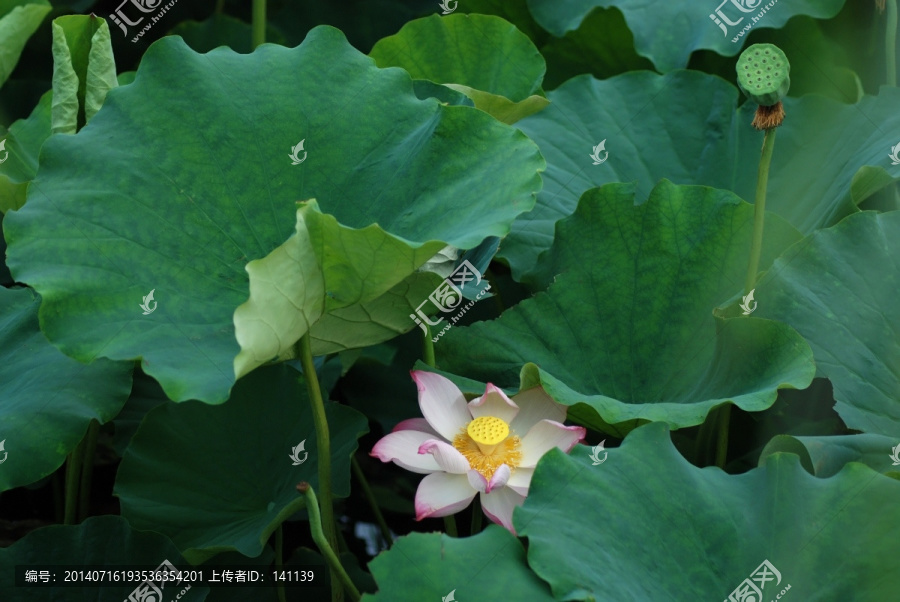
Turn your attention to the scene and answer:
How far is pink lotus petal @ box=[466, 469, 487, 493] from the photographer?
3.57ft

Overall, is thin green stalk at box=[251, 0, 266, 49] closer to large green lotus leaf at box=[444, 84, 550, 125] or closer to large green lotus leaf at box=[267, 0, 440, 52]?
large green lotus leaf at box=[267, 0, 440, 52]

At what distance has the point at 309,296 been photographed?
43.3 inches

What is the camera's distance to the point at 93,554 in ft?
4.35

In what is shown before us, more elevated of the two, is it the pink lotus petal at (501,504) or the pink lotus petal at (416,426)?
the pink lotus petal at (501,504)

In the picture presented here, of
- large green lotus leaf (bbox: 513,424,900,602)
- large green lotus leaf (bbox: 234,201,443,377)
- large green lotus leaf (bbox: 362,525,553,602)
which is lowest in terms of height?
large green lotus leaf (bbox: 362,525,553,602)

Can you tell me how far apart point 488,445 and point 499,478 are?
6 cm

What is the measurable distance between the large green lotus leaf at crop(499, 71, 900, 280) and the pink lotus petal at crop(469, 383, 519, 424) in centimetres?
37

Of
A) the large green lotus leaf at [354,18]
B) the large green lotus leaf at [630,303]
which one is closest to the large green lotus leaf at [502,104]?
the large green lotus leaf at [630,303]

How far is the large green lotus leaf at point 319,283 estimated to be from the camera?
99 centimetres

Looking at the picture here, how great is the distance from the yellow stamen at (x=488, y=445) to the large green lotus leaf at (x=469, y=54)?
75 cm

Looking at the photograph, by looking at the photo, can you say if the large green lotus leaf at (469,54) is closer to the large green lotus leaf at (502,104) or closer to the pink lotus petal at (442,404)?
the large green lotus leaf at (502,104)

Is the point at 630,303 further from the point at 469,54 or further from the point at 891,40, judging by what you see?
the point at 891,40

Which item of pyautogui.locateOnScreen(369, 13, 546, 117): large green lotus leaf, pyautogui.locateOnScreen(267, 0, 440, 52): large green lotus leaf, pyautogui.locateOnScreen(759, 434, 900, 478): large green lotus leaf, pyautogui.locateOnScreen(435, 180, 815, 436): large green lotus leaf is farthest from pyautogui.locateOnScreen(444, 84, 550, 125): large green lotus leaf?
pyautogui.locateOnScreen(267, 0, 440, 52): large green lotus leaf

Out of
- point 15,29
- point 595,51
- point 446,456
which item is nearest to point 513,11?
point 595,51
